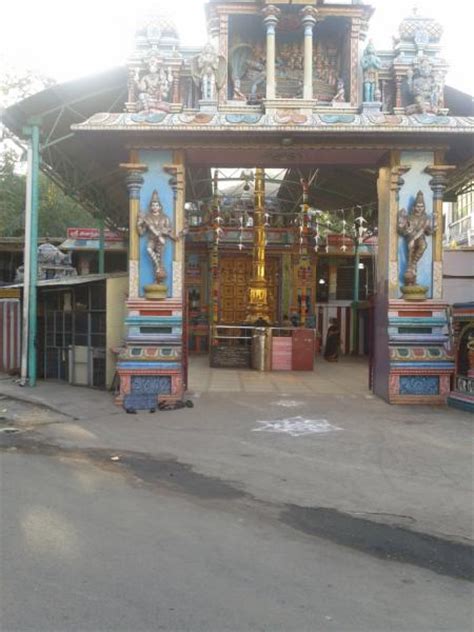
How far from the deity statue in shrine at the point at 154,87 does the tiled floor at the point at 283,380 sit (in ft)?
17.1

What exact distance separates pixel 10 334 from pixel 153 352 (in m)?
6.04

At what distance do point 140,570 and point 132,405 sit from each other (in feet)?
19.5

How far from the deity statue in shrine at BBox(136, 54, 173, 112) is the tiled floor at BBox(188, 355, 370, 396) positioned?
5215 mm

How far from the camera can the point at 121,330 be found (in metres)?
11.8

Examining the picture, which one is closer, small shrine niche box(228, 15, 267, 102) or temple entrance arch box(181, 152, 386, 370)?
small shrine niche box(228, 15, 267, 102)

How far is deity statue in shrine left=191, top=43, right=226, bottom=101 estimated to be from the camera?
10.1 m

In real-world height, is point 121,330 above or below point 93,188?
below

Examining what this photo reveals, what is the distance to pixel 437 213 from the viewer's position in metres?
10.1

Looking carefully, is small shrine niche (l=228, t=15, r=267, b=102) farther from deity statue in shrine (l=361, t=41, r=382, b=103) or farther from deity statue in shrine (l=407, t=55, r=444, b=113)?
deity statue in shrine (l=407, t=55, r=444, b=113)

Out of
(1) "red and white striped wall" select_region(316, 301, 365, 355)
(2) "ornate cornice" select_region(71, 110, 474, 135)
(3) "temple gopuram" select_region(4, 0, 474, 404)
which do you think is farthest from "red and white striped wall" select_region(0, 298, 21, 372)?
Result: (1) "red and white striped wall" select_region(316, 301, 365, 355)

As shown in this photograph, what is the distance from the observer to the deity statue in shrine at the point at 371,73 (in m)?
10.2

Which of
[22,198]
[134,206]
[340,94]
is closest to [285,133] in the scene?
[340,94]

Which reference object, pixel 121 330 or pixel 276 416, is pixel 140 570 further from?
pixel 121 330

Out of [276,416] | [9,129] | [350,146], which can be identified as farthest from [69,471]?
[9,129]
